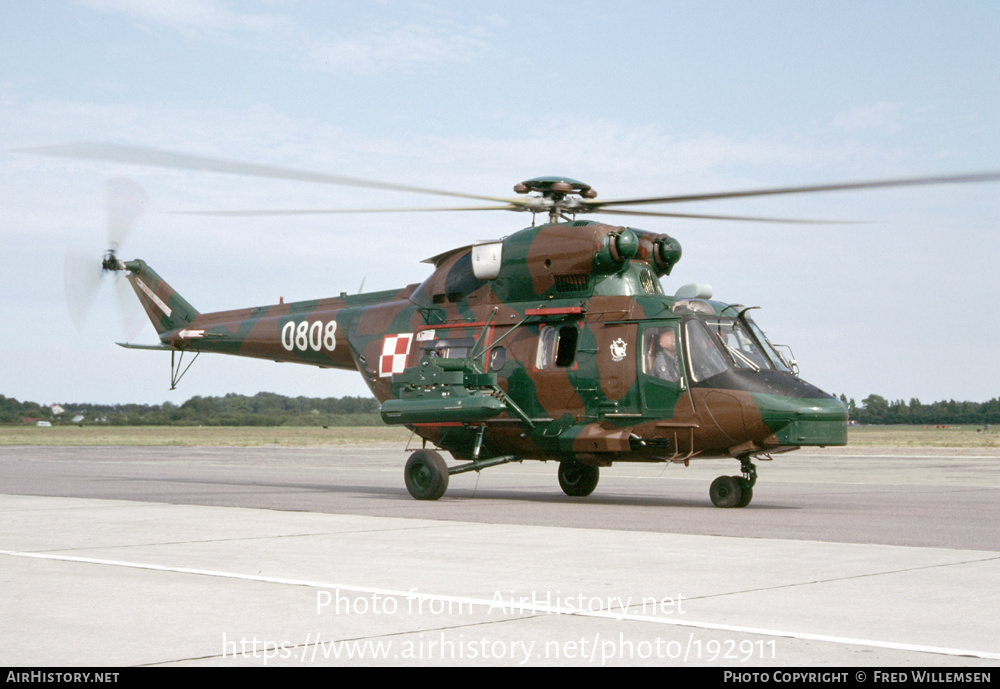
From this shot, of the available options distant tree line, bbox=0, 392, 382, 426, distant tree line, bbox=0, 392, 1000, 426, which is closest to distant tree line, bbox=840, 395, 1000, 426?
distant tree line, bbox=0, 392, 1000, 426

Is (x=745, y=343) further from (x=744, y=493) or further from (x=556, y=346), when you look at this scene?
(x=556, y=346)

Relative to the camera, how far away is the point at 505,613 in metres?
6.75

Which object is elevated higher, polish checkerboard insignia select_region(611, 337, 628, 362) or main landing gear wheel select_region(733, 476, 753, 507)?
polish checkerboard insignia select_region(611, 337, 628, 362)

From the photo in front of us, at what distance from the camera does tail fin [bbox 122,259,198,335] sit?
76.5 feet

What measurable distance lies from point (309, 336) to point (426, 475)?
4.72 metres

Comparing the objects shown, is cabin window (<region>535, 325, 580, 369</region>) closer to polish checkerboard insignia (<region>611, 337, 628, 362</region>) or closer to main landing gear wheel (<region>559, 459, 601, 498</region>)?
polish checkerboard insignia (<region>611, 337, 628, 362</region>)

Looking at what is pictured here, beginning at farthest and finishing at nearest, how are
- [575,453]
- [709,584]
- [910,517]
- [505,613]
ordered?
[575,453] < [910,517] < [709,584] < [505,613]

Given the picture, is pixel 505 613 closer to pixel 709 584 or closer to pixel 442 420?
pixel 709 584

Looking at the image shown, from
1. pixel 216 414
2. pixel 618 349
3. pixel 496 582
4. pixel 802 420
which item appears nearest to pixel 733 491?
pixel 802 420

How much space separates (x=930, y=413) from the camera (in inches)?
7190

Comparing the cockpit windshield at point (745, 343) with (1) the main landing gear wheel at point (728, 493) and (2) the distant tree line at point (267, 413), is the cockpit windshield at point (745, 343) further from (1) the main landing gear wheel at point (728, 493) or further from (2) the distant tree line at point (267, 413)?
(2) the distant tree line at point (267, 413)

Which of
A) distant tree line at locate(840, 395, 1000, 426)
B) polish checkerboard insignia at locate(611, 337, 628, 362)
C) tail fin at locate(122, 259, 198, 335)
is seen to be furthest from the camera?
distant tree line at locate(840, 395, 1000, 426)
